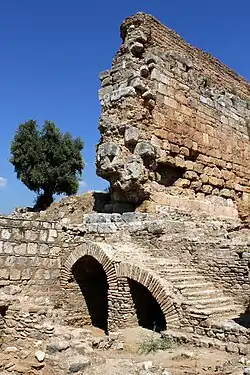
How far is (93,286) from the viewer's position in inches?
401

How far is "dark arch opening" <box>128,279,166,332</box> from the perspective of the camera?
8.27 m

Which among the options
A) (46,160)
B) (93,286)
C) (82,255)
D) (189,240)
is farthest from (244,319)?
(46,160)

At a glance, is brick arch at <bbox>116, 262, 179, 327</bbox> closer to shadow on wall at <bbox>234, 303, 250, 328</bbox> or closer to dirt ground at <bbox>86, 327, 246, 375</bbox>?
dirt ground at <bbox>86, 327, 246, 375</bbox>

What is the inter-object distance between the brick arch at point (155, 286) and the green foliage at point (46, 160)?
16221mm

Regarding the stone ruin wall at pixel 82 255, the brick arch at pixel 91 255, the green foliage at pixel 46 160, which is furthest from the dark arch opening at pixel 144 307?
the green foliage at pixel 46 160

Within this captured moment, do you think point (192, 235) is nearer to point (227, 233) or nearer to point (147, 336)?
point (227, 233)

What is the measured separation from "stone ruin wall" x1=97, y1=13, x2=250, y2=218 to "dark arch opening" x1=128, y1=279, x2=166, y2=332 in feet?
10.4

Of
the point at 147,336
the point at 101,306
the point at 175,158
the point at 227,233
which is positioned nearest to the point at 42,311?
the point at 147,336

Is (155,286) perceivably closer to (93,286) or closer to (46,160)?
(93,286)

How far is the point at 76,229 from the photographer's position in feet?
32.3

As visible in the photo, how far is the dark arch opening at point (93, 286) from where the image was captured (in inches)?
383

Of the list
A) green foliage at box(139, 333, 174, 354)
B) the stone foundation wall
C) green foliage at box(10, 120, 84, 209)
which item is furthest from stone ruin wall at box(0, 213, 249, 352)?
green foliage at box(10, 120, 84, 209)

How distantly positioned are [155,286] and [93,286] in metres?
2.94

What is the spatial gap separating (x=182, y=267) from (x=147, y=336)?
1.88 metres
